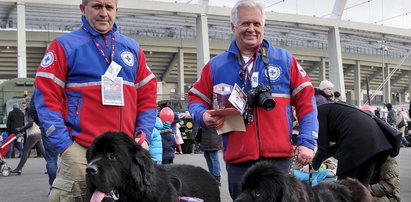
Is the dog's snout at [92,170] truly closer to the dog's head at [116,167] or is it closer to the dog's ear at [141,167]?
the dog's head at [116,167]

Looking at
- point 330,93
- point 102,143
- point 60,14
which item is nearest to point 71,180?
point 102,143

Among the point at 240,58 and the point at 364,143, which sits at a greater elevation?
the point at 240,58

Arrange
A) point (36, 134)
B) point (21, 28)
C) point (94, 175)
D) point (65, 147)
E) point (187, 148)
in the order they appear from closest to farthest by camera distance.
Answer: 1. point (94, 175)
2. point (65, 147)
3. point (36, 134)
4. point (187, 148)
5. point (21, 28)

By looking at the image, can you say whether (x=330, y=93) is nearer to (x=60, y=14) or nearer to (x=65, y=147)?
(x=65, y=147)

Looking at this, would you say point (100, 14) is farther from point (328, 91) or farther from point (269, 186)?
point (328, 91)

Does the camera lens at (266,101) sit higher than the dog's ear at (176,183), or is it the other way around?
the camera lens at (266,101)

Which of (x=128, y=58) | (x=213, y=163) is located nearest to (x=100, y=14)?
(x=128, y=58)

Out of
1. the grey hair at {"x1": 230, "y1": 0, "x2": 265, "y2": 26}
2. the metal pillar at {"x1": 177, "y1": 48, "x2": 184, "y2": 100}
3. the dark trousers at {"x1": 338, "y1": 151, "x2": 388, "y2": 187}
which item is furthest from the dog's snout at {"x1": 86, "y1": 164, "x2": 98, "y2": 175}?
the metal pillar at {"x1": 177, "y1": 48, "x2": 184, "y2": 100}

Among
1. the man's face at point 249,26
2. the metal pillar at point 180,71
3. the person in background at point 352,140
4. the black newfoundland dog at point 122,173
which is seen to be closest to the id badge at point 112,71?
the black newfoundland dog at point 122,173

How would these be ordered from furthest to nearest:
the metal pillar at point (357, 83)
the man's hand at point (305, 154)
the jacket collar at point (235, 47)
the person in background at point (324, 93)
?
the metal pillar at point (357, 83) < the person in background at point (324, 93) < the jacket collar at point (235, 47) < the man's hand at point (305, 154)

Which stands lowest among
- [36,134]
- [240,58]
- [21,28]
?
[36,134]

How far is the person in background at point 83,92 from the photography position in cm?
367

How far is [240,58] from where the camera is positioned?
411 cm

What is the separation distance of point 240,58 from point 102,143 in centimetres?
137
